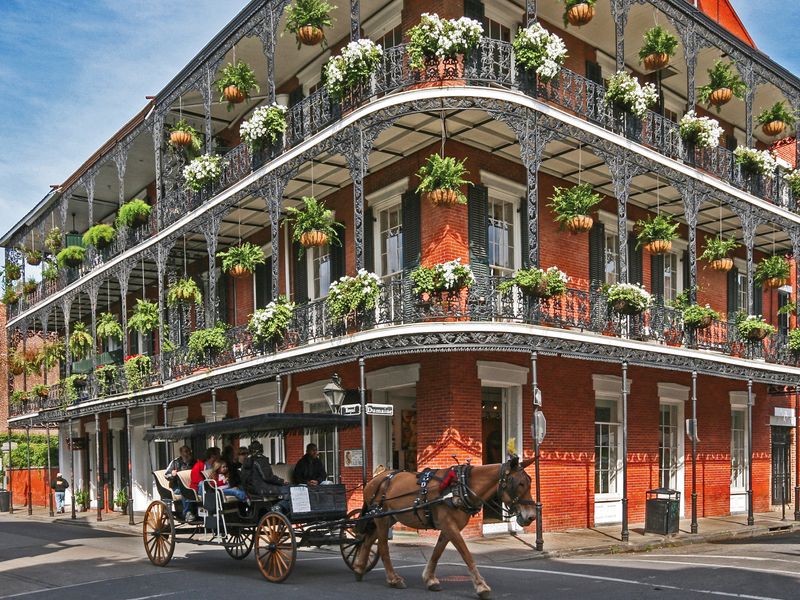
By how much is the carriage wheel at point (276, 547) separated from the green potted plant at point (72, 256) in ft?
63.4

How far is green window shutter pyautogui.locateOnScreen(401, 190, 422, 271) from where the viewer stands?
53.7 ft

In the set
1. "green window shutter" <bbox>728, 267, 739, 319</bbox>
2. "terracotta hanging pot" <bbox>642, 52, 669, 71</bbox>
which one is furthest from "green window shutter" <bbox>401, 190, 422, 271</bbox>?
"green window shutter" <bbox>728, 267, 739, 319</bbox>

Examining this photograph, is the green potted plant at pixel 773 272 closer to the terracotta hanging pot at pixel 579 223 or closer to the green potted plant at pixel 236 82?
the terracotta hanging pot at pixel 579 223

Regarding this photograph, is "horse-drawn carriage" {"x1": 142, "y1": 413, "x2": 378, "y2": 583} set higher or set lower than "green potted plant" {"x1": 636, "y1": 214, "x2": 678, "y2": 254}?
lower

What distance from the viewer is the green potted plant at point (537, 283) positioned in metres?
14.4

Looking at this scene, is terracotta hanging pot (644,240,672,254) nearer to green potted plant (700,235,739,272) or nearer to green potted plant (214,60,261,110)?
green potted plant (700,235,739,272)

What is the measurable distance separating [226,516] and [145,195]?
20.0m

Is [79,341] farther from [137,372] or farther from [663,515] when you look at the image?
[663,515]

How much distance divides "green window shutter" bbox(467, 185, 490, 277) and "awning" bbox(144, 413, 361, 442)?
541cm

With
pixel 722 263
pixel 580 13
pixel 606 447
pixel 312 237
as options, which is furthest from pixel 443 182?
pixel 722 263

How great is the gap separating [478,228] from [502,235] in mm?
1012

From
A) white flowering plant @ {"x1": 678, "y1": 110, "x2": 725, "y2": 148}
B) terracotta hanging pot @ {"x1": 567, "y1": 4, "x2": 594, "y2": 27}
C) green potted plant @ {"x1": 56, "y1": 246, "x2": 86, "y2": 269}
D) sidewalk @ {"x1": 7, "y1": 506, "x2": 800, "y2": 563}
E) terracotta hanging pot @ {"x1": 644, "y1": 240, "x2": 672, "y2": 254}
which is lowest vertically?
sidewalk @ {"x1": 7, "y1": 506, "x2": 800, "y2": 563}

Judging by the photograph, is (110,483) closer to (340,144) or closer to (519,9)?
(340,144)

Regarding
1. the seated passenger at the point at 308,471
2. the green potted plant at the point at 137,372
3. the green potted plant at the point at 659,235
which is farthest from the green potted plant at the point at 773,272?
the green potted plant at the point at 137,372
